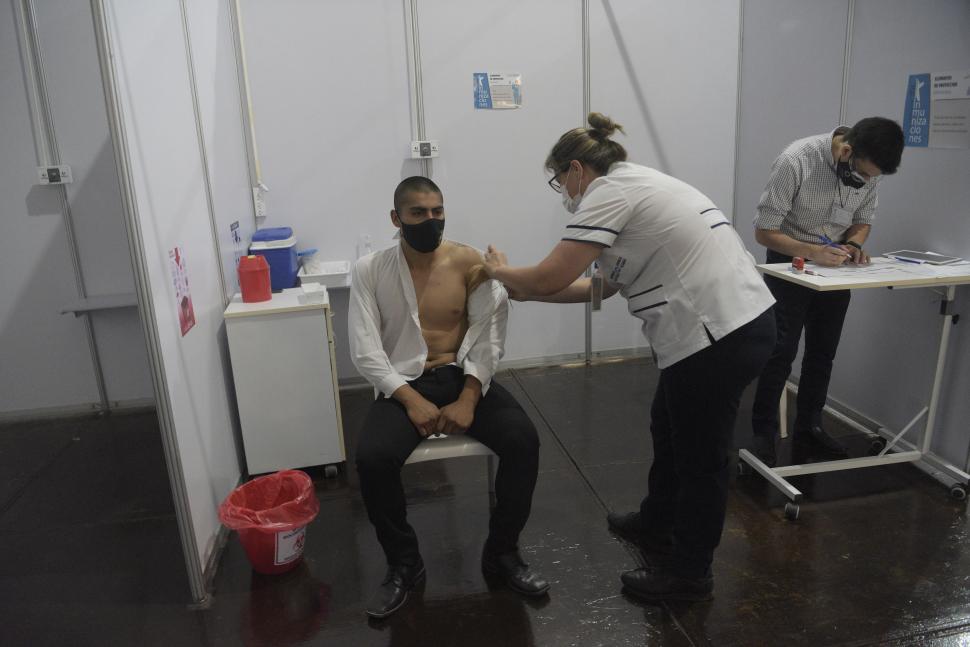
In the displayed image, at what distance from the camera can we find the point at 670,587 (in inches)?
81.5

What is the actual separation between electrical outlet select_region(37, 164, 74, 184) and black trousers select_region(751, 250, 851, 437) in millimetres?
3414

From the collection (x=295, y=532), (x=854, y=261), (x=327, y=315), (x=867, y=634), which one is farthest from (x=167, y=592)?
A: (x=854, y=261)

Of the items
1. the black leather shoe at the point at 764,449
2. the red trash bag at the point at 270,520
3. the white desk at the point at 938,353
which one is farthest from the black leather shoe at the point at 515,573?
the black leather shoe at the point at 764,449

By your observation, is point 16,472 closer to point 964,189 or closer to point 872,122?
point 872,122

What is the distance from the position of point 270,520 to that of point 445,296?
0.95m

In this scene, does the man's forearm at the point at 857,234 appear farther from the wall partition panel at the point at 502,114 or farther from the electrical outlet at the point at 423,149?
the electrical outlet at the point at 423,149

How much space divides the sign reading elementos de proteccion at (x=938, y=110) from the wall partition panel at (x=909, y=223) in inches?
1.3

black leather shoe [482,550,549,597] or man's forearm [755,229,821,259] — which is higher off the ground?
man's forearm [755,229,821,259]

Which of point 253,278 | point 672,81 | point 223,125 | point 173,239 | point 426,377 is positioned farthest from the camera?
point 672,81

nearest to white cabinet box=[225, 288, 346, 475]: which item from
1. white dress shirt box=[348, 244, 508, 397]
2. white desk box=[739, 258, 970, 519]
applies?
white dress shirt box=[348, 244, 508, 397]

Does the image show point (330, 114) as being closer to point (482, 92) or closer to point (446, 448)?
point (482, 92)

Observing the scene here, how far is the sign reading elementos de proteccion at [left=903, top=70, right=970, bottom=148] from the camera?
8.34 feet

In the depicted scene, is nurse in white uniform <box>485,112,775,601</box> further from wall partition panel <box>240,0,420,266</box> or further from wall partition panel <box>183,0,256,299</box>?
wall partition panel <box>240,0,420,266</box>

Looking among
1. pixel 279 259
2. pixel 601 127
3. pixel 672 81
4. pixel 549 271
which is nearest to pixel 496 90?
pixel 672 81
